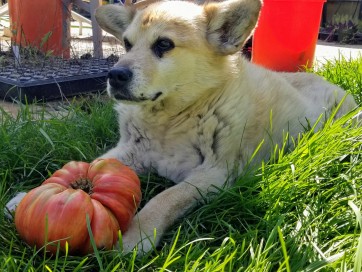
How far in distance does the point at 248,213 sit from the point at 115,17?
4.82ft

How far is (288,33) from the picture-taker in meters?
4.28

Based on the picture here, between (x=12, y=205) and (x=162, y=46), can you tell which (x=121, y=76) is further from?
(x=12, y=205)

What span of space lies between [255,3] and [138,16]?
603mm

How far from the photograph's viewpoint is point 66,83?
3750 millimetres

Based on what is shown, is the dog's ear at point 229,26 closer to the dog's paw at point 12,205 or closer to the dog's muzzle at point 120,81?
the dog's muzzle at point 120,81

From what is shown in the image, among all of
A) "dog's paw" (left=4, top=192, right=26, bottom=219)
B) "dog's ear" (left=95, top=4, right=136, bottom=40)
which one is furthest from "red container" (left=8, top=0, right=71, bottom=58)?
"dog's paw" (left=4, top=192, right=26, bottom=219)

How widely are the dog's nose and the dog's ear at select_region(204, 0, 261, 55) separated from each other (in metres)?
0.48

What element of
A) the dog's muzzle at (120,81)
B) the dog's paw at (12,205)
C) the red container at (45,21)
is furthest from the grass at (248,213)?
the red container at (45,21)

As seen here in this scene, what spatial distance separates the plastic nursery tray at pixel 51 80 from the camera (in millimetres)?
3535

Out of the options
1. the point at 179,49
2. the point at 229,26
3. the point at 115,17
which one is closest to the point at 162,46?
the point at 179,49

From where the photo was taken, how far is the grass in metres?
1.45

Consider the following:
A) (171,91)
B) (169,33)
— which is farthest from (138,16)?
(171,91)

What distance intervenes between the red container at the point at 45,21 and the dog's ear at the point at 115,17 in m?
2.16

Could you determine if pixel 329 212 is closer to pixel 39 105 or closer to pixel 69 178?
pixel 69 178
